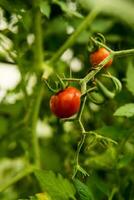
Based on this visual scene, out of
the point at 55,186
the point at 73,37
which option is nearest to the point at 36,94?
the point at 73,37

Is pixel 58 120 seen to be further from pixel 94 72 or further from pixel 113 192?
pixel 94 72

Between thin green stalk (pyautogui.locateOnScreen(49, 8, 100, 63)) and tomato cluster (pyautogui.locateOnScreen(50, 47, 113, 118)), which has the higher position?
tomato cluster (pyautogui.locateOnScreen(50, 47, 113, 118))

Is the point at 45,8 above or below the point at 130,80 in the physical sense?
above

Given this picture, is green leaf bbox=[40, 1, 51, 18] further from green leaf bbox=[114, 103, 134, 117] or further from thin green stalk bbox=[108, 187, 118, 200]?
thin green stalk bbox=[108, 187, 118, 200]

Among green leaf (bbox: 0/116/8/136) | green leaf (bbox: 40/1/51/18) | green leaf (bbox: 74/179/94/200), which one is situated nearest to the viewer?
green leaf (bbox: 74/179/94/200)

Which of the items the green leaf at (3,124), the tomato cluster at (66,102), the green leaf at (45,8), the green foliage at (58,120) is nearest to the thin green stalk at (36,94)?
the green foliage at (58,120)

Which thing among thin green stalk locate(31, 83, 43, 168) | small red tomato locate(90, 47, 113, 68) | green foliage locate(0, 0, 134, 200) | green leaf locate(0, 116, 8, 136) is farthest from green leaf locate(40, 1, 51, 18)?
green leaf locate(0, 116, 8, 136)
